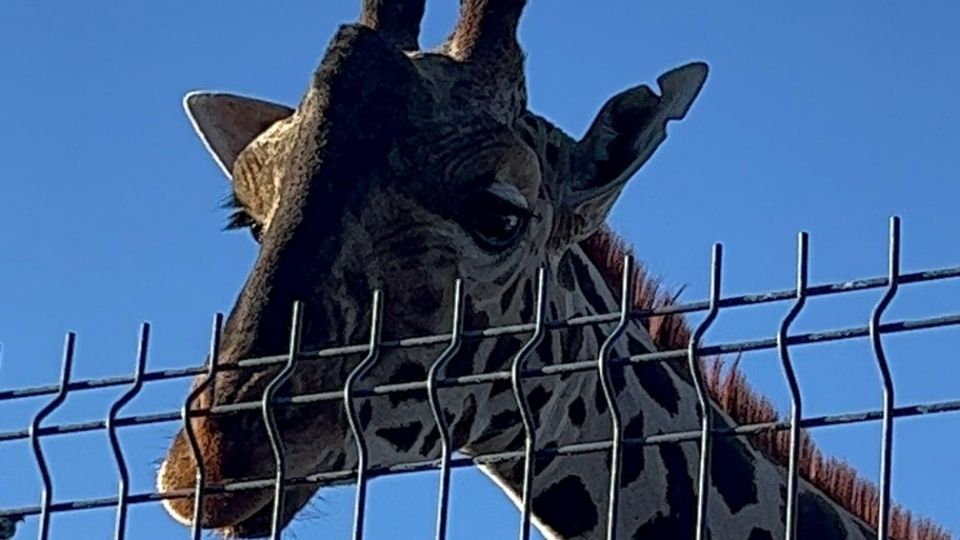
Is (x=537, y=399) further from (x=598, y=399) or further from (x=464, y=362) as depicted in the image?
(x=598, y=399)

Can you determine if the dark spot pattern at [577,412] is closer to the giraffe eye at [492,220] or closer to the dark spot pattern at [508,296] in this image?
the dark spot pattern at [508,296]

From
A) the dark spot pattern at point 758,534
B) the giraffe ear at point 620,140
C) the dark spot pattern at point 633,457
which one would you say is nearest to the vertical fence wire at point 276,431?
the dark spot pattern at point 633,457

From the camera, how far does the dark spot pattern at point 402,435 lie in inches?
253

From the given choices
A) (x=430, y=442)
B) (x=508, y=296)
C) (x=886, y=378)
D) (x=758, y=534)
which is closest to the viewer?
(x=886, y=378)

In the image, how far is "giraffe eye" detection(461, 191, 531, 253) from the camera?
22.7ft

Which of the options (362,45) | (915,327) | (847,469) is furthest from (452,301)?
(915,327)

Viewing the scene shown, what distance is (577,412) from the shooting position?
274 inches

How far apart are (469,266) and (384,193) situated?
348mm

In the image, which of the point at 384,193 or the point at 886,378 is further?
the point at 384,193

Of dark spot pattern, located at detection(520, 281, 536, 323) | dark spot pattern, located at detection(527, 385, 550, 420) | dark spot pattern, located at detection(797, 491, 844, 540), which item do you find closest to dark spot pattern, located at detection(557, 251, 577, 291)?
dark spot pattern, located at detection(520, 281, 536, 323)

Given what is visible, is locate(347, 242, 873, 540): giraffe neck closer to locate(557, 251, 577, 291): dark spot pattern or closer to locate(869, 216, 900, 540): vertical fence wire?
locate(557, 251, 577, 291): dark spot pattern

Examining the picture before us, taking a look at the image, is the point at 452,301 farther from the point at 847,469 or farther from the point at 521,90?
the point at 847,469

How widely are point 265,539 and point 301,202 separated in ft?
3.32

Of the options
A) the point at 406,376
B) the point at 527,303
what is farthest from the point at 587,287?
the point at 406,376
